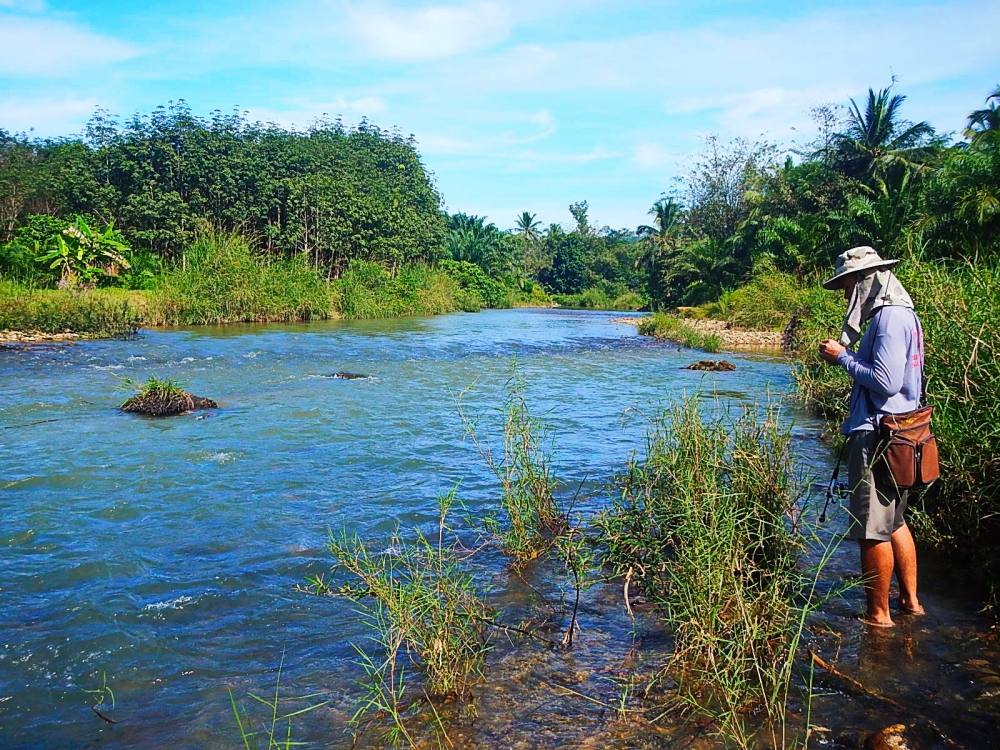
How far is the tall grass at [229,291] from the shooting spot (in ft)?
87.6

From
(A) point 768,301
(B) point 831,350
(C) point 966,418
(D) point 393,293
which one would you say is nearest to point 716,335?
(A) point 768,301

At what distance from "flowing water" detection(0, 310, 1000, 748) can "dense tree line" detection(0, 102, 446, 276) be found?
76.9ft

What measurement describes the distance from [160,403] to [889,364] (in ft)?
31.2

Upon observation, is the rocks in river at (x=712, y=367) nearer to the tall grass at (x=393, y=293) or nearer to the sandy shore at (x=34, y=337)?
the sandy shore at (x=34, y=337)

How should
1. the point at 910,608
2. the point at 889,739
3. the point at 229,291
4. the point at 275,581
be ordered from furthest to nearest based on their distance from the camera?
the point at 229,291 < the point at 275,581 < the point at 910,608 < the point at 889,739

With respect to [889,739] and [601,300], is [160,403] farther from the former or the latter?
[601,300]

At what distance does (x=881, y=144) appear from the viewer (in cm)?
3091

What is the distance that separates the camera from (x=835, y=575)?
16.3ft

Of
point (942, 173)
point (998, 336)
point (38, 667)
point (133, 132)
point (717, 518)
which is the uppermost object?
point (133, 132)

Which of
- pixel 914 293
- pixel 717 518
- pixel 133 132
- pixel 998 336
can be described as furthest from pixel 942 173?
pixel 133 132

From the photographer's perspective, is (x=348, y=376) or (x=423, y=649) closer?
(x=423, y=649)

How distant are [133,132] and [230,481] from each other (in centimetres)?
3357

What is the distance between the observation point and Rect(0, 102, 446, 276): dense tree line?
3362 cm

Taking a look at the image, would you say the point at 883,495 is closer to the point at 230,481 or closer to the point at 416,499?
the point at 416,499
